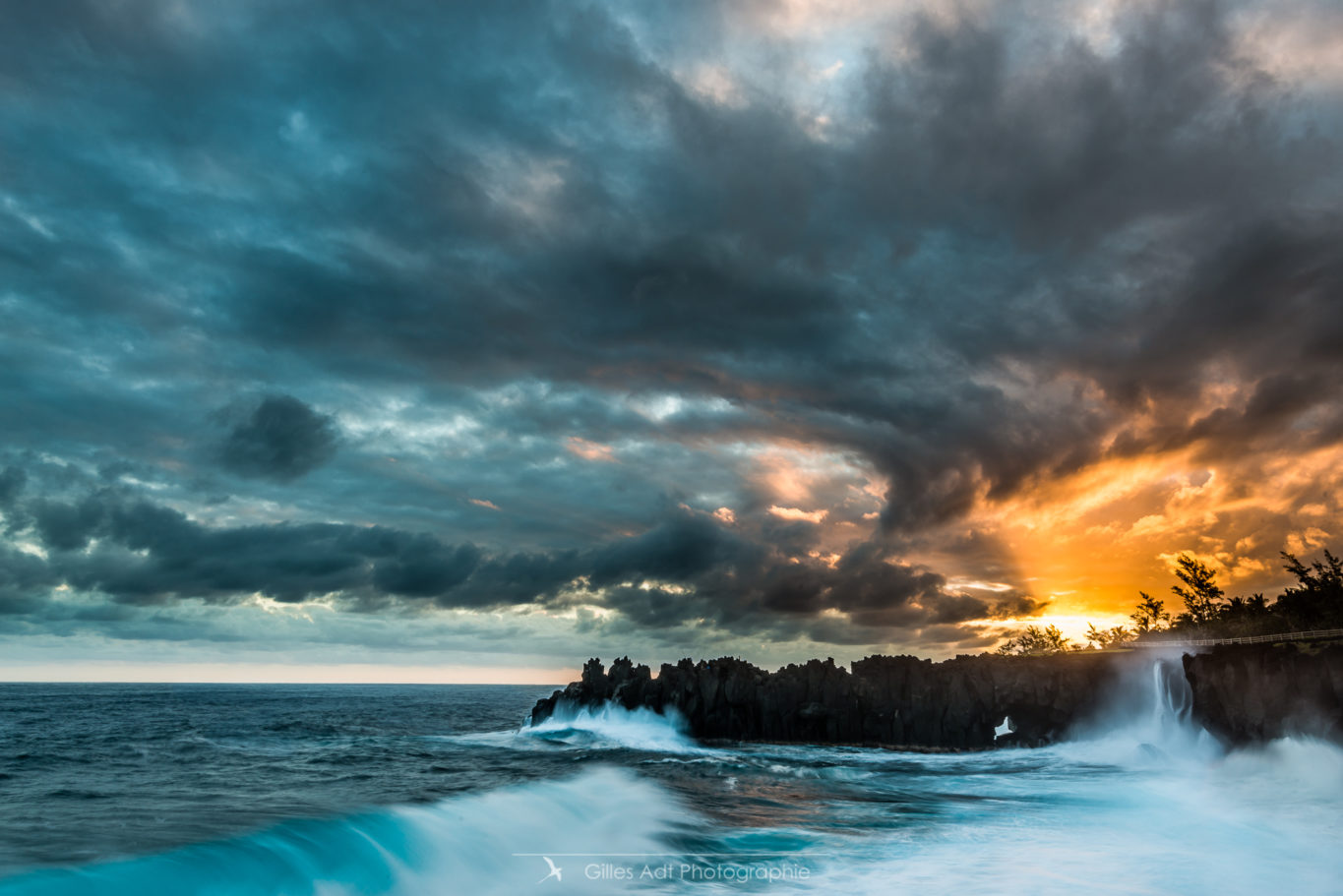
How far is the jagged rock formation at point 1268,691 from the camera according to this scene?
1356 inches

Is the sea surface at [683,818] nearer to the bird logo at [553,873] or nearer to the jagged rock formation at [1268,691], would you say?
the bird logo at [553,873]

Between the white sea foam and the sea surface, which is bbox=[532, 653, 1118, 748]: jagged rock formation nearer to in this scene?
the white sea foam

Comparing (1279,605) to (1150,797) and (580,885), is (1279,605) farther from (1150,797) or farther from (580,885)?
(580,885)

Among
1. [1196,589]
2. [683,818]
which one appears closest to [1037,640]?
[1196,589]

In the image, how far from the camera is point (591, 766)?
44500mm

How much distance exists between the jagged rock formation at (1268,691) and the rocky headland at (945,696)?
2.4 inches

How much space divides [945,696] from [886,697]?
451 centimetres

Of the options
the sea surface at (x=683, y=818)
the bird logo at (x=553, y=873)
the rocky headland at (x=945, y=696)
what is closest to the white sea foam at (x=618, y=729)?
the rocky headland at (x=945, y=696)

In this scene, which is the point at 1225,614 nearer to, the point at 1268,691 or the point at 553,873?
the point at 1268,691

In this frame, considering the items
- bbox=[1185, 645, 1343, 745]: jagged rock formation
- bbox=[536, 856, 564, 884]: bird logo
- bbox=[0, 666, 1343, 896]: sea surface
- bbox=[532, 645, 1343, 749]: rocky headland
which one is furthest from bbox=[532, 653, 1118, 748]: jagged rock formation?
bbox=[536, 856, 564, 884]: bird logo

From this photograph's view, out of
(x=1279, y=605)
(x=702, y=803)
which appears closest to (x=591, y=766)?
(x=702, y=803)

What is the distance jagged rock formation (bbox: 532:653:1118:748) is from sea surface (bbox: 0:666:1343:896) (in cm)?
335

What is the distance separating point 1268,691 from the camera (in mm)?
36781

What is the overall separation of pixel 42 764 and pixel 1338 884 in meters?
56.5
